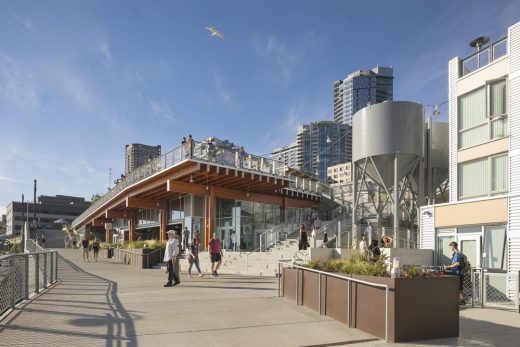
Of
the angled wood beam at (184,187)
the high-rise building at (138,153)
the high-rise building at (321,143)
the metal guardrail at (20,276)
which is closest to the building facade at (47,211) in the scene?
the high-rise building at (138,153)

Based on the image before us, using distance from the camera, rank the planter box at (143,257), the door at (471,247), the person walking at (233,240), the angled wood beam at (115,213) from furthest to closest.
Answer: the angled wood beam at (115,213) < the person walking at (233,240) < the planter box at (143,257) < the door at (471,247)

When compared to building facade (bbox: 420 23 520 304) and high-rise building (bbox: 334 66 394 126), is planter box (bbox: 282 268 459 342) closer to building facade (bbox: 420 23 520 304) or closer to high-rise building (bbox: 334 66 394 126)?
building facade (bbox: 420 23 520 304)

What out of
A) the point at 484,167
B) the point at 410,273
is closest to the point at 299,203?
the point at 484,167

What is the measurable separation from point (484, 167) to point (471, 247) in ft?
9.74

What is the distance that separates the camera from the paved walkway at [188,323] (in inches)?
278

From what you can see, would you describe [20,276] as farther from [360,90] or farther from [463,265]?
[360,90]

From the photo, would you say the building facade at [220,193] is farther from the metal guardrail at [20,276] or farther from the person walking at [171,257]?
the metal guardrail at [20,276]

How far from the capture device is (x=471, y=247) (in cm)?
1606

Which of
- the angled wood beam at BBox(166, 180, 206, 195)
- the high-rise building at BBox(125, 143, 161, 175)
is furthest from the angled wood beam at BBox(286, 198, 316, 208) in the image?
the high-rise building at BBox(125, 143, 161, 175)

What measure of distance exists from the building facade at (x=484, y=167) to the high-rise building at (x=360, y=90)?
146 ft

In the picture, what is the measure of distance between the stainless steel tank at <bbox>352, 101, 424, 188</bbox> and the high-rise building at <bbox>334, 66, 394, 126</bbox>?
39710 millimetres

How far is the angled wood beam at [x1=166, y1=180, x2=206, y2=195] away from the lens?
27828 mm

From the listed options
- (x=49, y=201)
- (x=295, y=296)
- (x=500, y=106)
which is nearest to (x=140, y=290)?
(x=295, y=296)

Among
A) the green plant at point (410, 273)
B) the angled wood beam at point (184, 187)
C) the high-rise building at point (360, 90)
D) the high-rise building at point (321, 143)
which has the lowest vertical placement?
the green plant at point (410, 273)
